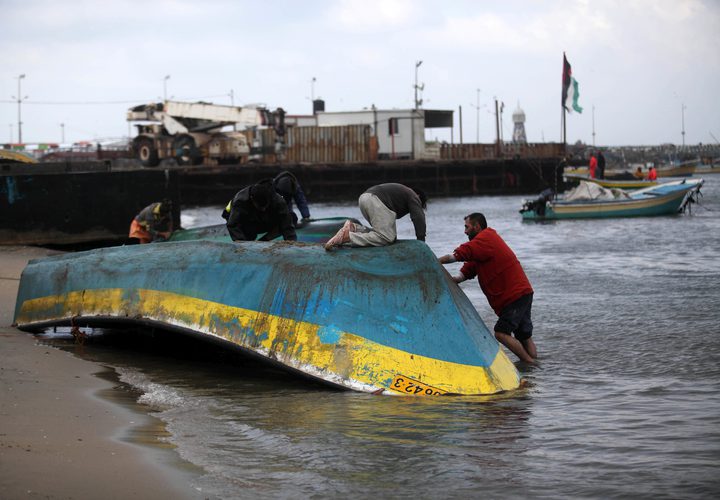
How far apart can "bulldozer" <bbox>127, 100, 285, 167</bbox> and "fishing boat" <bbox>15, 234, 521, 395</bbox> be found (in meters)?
42.5

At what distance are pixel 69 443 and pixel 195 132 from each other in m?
47.6

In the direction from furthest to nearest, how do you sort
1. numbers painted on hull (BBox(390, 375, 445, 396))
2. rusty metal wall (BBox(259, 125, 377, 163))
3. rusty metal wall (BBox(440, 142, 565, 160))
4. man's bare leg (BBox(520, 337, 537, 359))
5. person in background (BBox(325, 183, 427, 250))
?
rusty metal wall (BBox(440, 142, 565, 160)), rusty metal wall (BBox(259, 125, 377, 163)), man's bare leg (BBox(520, 337, 537, 359)), person in background (BBox(325, 183, 427, 250)), numbers painted on hull (BBox(390, 375, 445, 396))

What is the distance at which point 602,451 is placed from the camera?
18.4ft

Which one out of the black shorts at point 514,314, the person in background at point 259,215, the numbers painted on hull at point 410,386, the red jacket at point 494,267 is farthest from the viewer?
the person in background at point 259,215

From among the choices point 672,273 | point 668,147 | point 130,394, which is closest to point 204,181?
point 672,273

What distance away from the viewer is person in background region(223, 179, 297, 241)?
9.36 m

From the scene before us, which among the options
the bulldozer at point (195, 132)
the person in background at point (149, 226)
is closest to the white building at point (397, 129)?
the bulldozer at point (195, 132)

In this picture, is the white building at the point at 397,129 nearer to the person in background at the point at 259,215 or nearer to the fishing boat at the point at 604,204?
the fishing boat at the point at 604,204

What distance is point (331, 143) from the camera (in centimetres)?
5569

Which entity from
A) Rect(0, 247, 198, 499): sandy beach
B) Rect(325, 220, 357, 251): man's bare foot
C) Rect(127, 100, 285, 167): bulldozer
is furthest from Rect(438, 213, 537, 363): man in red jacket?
Rect(127, 100, 285, 167): bulldozer

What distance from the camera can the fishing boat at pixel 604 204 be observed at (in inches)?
1232

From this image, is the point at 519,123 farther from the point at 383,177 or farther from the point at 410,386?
A: the point at 410,386

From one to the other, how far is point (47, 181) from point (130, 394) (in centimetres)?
1135

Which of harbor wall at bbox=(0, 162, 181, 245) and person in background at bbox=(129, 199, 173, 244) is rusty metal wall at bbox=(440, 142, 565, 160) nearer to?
harbor wall at bbox=(0, 162, 181, 245)
